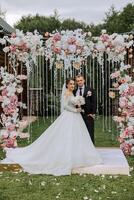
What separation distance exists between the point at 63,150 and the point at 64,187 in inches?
54.7

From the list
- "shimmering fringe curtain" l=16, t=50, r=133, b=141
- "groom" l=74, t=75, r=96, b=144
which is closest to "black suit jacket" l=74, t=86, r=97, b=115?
"groom" l=74, t=75, r=96, b=144

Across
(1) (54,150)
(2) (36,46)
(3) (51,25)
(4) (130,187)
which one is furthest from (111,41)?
(3) (51,25)

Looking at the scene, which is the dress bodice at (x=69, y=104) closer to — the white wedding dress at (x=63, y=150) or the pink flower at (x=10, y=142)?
the white wedding dress at (x=63, y=150)

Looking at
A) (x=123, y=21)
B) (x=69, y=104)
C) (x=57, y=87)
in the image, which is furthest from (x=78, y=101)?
(x=123, y=21)

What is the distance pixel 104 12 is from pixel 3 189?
79.2 feet

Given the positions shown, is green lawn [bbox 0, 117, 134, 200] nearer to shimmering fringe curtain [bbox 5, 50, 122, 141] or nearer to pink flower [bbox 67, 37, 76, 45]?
pink flower [bbox 67, 37, 76, 45]

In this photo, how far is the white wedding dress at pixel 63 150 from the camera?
951 cm

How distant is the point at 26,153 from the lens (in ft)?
33.4

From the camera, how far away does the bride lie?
952 centimetres

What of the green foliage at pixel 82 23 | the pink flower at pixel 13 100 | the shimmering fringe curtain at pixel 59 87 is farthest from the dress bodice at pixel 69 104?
the green foliage at pixel 82 23

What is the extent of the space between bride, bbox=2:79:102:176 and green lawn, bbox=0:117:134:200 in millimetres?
342

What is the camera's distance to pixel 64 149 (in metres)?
9.63

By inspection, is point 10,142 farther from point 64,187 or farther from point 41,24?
point 41,24

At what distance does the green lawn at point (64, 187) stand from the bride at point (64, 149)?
34 cm
